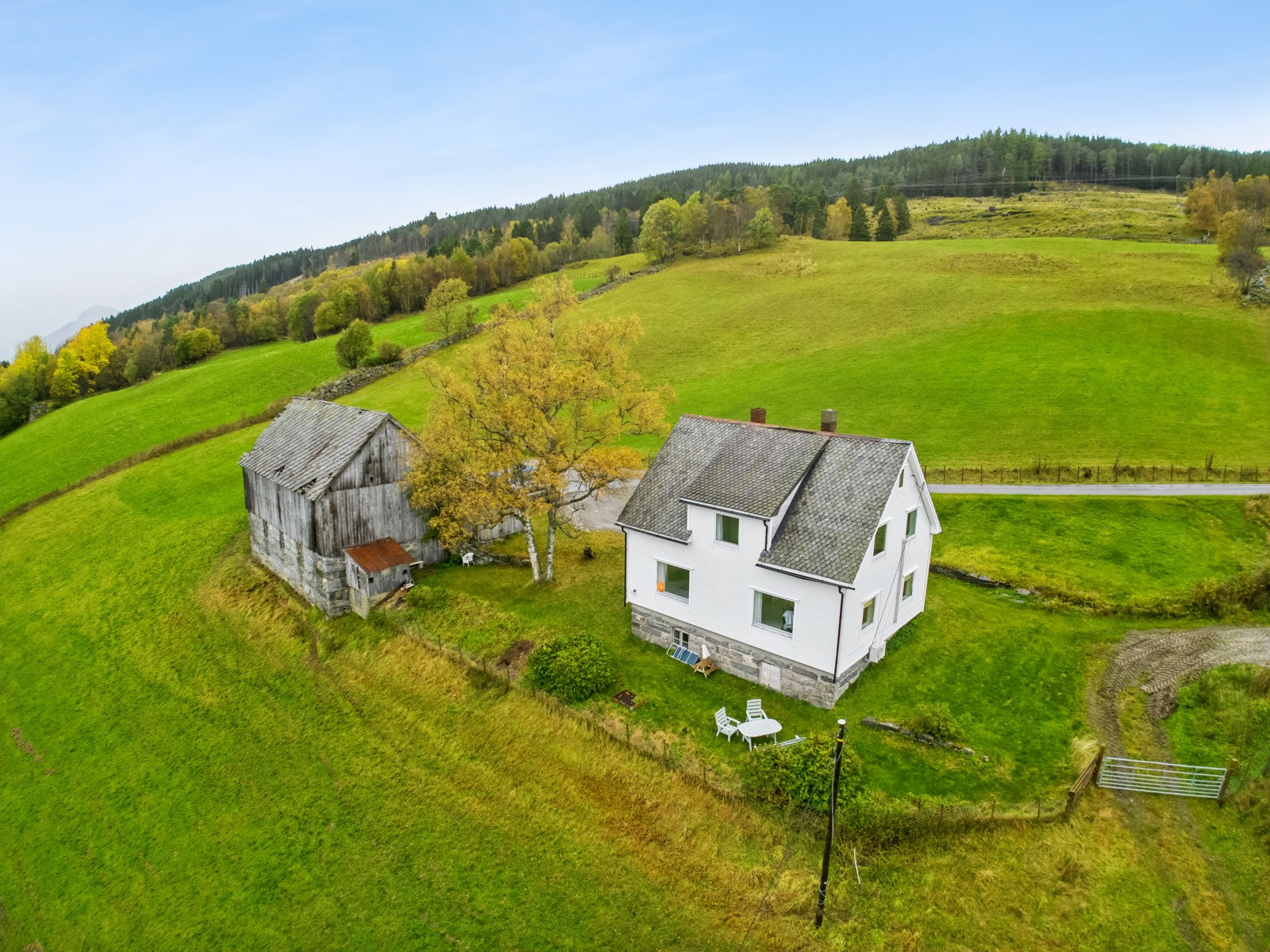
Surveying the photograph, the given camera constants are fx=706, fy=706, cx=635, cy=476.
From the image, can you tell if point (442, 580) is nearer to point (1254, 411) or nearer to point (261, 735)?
point (261, 735)

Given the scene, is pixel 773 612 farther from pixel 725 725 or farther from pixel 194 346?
pixel 194 346

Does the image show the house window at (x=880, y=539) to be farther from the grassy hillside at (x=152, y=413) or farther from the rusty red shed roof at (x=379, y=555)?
the grassy hillside at (x=152, y=413)

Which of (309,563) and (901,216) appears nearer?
(309,563)

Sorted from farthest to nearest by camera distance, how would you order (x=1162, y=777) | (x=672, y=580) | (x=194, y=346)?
(x=194, y=346)
(x=672, y=580)
(x=1162, y=777)

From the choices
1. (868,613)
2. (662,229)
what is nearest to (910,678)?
(868,613)

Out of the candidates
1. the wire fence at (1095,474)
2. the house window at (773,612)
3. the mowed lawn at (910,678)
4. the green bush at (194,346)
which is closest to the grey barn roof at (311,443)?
the mowed lawn at (910,678)

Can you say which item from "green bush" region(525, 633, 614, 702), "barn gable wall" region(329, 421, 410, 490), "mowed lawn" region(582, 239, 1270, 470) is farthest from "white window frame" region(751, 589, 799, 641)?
"mowed lawn" region(582, 239, 1270, 470)
